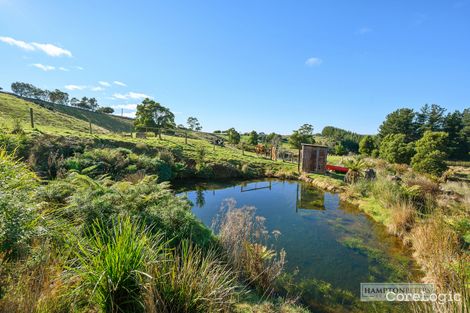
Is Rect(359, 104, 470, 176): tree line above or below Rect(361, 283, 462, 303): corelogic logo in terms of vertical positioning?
above

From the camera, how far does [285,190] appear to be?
13.4 m

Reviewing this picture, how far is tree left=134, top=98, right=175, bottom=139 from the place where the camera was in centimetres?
3040

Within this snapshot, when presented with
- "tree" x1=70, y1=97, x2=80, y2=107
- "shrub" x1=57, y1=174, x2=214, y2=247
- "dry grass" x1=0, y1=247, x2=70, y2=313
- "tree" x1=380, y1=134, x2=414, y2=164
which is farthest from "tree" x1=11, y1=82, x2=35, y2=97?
"tree" x1=380, y1=134, x2=414, y2=164

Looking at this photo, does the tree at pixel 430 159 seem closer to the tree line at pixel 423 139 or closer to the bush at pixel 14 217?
the tree line at pixel 423 139

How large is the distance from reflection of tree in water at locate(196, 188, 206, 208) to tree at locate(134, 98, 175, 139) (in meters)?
19.5

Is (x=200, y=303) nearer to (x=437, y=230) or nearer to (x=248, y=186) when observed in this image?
(x=437, y=230)

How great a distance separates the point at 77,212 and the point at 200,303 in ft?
9.36

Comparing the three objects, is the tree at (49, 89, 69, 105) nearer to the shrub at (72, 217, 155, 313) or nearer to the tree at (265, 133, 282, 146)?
the tree at (265, 133, 282, 146)

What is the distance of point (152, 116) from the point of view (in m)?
31.6

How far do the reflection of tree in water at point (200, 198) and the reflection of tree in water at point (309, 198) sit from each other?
4375mm

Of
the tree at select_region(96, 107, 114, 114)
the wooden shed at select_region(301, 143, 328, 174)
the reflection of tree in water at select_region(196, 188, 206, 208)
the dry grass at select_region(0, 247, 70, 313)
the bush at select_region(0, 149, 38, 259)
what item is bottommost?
the reflection of tree in water at select_region(196, 188, 206, 208)

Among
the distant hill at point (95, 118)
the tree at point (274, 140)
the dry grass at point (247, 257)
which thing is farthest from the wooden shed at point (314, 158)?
the distant hill at point (95, 118)

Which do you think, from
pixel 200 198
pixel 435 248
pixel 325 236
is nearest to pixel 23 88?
pixel 200 198

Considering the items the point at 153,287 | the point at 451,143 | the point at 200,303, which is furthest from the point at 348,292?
the point at 451,143
